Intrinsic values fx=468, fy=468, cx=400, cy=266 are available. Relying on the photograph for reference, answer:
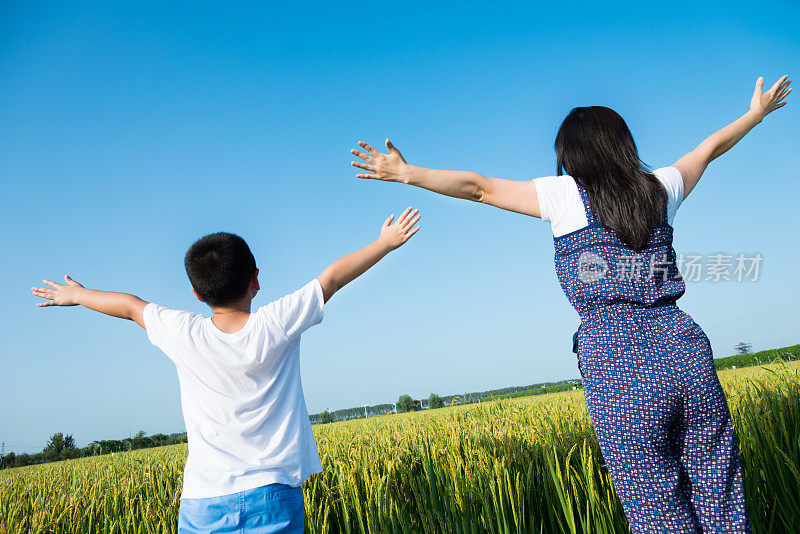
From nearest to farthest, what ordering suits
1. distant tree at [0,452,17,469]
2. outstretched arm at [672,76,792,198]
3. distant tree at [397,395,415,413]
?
outstretched arm at [672,76,792,198], distant tree at [0,452,17,469], distant tree at [397,395,415,413]

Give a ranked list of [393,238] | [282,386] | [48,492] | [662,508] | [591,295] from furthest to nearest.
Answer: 1. [48,492]
2. [393,238]
3. [282,386]
4. [591,295]
5. [662,508]

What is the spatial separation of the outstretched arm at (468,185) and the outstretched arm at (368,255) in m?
0.25

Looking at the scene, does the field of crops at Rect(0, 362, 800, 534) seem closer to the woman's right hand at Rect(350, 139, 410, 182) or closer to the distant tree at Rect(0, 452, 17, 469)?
the woman's right hand at Rect(350, 139, 410, 182)

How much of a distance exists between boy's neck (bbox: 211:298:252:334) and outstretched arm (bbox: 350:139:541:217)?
35.5 inches

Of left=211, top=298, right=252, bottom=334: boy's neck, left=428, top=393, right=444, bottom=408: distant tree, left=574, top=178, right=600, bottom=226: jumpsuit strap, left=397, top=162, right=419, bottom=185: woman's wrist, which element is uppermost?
left=397, top=162, right=419, bottom=185: woman's wrist

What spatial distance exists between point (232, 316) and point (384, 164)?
38.3 inches

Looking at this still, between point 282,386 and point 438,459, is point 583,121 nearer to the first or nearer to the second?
point 282,386

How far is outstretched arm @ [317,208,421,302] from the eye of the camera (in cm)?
208

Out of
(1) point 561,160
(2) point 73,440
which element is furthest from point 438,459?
(2) point 73,440

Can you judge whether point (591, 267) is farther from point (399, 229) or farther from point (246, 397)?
point (246, 397)

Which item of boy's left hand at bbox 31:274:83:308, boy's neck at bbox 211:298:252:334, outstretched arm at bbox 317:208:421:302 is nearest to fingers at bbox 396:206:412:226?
outstretched arm at bbox 317:208:421:302

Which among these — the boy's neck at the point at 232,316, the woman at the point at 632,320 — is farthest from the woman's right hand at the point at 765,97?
the boy's neck at the point at 232,316

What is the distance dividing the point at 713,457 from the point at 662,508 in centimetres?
24

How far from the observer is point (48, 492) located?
14.3 feet
